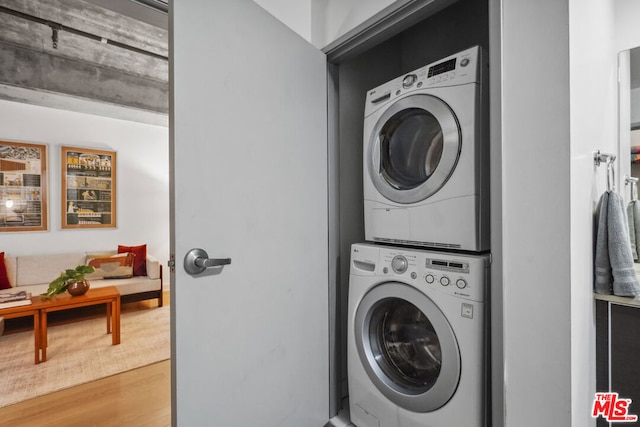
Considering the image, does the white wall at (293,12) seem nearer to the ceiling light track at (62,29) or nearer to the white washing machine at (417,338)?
the white washing machine at (417,338)

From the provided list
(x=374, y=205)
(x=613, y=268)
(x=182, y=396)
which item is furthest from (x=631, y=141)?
(x=182, y=396)

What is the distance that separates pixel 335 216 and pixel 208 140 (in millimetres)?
772

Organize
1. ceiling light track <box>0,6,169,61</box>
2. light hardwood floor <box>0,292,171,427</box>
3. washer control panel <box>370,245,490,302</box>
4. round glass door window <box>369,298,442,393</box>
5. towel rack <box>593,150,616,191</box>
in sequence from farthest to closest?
ceiling light track <box>0,6,169,61</box> < light hardwood floor <box>0,292,171,427</box> < round glass door window <box>369,298,442,393</box> < towel rack <box>593,150,616,191</box> < washer control panel <box>370,245,490,302</box>

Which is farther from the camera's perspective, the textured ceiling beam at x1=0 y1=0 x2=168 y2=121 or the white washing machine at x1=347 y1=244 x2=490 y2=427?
the textured ceiling beam at x1=0 y1=0 x2=168 y2=121

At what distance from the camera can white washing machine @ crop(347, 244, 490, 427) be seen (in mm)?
1104

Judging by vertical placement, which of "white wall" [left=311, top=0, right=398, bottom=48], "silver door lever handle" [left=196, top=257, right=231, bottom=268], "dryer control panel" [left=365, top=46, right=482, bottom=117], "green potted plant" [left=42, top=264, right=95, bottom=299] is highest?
"white wall" [left=311, top=0, right=398, bottom=48]

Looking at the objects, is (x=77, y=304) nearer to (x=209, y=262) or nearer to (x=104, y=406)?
(x=104, y=406)

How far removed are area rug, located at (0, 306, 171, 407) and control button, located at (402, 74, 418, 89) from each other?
258 cm

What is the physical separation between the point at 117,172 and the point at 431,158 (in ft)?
14.4

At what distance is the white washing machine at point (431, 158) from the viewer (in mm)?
1174

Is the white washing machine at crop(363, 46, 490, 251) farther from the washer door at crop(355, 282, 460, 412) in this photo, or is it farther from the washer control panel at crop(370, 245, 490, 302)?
the washer door at crop(355, 282, 460, 412)

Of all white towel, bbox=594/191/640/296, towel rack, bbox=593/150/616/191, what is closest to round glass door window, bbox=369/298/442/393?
white towel, bbox=594/191/640/296

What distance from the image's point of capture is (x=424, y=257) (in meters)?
1.26

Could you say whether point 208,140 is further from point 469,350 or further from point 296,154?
point 469,350
